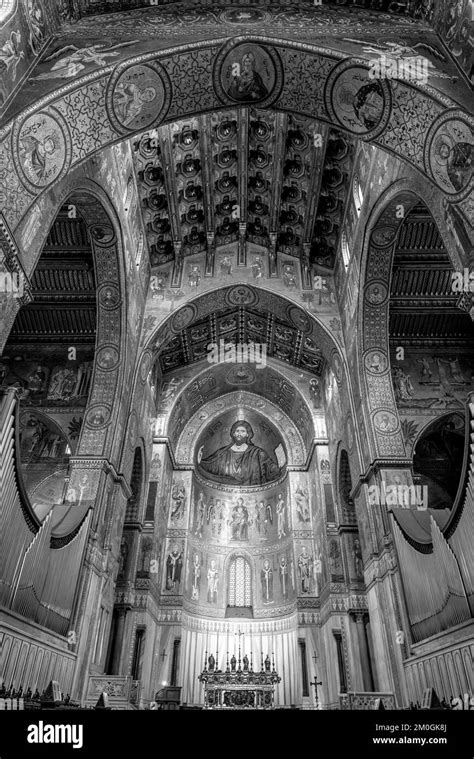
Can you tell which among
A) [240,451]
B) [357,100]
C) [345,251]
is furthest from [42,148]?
[240,451]

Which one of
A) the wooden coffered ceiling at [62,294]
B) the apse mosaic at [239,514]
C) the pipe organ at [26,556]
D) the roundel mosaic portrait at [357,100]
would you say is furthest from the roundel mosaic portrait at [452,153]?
the apse mosaic at [239,514]

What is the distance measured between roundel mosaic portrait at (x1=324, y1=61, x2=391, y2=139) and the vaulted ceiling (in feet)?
12.7

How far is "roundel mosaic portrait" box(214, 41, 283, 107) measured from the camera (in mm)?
8875

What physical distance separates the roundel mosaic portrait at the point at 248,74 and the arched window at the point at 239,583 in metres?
19.5

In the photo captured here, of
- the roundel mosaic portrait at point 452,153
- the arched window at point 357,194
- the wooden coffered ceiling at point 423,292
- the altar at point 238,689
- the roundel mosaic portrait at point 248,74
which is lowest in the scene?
the altar at point 238,689

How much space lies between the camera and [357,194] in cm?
1383

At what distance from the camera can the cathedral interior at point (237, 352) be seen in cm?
780

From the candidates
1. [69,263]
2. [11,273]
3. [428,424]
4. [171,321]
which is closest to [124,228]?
[69,263]

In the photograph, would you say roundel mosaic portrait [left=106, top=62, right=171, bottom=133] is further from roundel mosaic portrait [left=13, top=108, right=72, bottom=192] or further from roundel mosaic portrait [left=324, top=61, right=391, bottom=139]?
roundel mosaic portrait [left=324, top=61, right=391, bottom=139]

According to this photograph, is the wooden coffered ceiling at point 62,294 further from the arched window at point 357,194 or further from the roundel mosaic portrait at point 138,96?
the arched window at point 357,194

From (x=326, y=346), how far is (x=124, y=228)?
7553mm

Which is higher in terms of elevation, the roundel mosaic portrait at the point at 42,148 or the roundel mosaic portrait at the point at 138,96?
the roundel mosaic portrait at the point at 138,96

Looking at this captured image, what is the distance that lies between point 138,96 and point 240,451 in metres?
18.4

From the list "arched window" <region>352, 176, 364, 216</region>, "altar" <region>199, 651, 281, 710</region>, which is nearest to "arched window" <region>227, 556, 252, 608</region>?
"altar" <region>199, 651, 281, 710</region>
